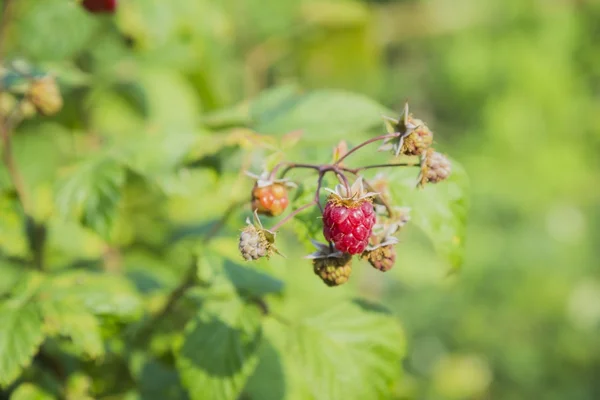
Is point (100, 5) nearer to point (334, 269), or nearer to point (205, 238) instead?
point (205, 238)

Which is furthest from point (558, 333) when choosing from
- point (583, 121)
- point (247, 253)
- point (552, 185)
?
point (247, 253)

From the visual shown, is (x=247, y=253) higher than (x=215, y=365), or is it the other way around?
(x=247, y=253)

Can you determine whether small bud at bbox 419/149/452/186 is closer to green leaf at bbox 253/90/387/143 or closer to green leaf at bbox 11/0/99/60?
green leaf at bbox 253/90/387/143

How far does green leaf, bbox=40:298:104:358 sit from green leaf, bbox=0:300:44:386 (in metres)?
0.02

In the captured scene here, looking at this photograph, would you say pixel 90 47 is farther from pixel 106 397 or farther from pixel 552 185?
pixel 552 185

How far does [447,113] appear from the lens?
6664 mm

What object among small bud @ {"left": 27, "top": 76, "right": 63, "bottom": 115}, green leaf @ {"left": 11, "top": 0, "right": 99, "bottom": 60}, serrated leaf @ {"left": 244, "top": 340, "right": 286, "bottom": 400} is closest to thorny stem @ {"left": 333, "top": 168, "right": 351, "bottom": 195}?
serrated leaf @ {"left": 244, "top": 340, "right": 286, "bottom": 400}

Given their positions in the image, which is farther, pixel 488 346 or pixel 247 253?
pixel 488 346

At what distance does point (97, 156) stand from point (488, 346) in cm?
308

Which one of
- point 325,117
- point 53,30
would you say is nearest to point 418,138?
point 325,117

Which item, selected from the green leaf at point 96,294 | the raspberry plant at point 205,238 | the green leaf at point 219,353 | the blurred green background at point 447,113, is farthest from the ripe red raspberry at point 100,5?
the green leaf at point 219,353

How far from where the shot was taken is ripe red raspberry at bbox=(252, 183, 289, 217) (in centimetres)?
82

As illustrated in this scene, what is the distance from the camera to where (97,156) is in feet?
3.75

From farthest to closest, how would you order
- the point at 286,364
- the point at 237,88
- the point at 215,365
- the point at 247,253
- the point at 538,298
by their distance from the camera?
1. the point at 538,298
2. the point at 237,88
3. the point at 286,364
4. the point at 215,365
5. the point at 247,253
